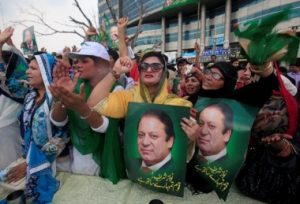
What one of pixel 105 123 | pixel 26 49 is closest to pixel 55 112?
pixel 105 123

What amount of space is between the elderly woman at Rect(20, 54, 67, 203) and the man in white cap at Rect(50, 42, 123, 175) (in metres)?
0.12

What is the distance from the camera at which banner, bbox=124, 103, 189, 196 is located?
227 centimetres

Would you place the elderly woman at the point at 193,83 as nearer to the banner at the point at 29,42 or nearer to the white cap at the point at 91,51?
the white cap at the point at 91,51

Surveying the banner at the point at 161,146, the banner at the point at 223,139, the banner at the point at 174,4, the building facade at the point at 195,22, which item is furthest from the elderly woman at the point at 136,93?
the banner at the point at 174,4

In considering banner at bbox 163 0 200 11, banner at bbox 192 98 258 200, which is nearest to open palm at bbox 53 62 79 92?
banner at bbox 192 98 258 200

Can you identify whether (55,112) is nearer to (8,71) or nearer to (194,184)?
(8,71)

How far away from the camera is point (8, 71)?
104 inches

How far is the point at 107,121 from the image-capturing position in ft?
7.96

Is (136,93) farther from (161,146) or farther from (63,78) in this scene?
(63,78)

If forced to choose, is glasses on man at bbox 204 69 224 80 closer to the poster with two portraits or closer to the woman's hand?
the poster with two portraits

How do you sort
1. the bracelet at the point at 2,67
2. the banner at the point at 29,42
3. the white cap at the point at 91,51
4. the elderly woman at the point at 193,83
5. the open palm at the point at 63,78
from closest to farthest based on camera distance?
the open palm at the point at 63,78, the white cap at the point at 91,51, the bracelet at the point at 2,67, the elderly woman at the point at 193,83, the banner at the point at 29,42

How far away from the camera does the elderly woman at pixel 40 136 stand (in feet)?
7.70

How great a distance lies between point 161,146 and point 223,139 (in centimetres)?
47

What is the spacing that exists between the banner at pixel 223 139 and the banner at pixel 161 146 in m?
0.17
